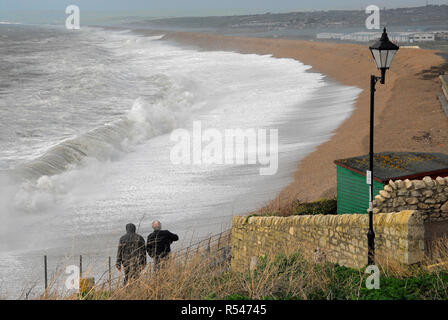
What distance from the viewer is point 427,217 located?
35.2 feet

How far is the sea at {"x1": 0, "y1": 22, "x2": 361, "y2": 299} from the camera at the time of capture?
14.2m

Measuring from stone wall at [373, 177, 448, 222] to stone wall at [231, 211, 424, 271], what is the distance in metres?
1.18

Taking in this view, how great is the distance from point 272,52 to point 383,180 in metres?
77.5

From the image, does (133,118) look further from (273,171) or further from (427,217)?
(427,217)

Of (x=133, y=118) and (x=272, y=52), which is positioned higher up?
(x=272, y=52)

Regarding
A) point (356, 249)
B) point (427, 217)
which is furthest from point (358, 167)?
point (356, 249)
